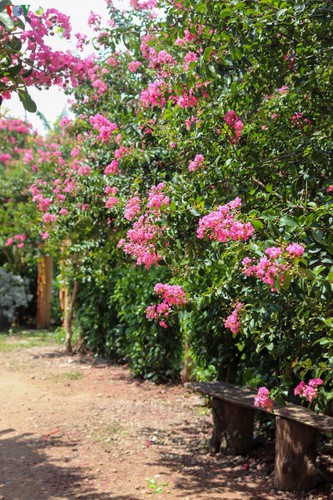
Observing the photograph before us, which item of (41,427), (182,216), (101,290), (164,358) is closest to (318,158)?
(182,216)

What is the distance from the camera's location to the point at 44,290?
503 inches

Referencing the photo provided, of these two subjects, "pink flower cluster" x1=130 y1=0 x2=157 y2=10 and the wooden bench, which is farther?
"pink flower cluster" x1=130 y1=0 x2=157 y2=10

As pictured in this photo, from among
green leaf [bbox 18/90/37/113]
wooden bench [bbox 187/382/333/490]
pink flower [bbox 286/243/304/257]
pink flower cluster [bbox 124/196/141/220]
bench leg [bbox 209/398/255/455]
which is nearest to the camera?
pink flower [bbox 286/243/304/257]

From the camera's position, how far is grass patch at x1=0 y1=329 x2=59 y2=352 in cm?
1041

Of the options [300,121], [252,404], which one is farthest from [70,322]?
[300,121]

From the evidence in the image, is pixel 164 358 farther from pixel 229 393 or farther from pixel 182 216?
pixel 182 216

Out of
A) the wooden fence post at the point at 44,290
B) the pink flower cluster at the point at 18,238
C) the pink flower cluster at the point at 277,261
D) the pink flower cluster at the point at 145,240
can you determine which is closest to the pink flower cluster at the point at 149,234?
the pink flower cluster at the point at 145,240

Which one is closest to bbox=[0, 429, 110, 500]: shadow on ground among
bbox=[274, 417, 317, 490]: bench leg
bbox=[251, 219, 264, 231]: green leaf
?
bbox=[274, 417, 317, 490]: bench leg

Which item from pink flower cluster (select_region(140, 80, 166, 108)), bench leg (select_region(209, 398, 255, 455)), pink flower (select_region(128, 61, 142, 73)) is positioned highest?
pink flower (select_region(128, 61, 142, 73))

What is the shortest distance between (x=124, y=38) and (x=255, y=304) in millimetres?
3575

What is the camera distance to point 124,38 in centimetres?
590

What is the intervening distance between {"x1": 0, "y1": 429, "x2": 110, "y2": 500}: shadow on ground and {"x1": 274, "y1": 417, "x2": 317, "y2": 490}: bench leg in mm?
1250

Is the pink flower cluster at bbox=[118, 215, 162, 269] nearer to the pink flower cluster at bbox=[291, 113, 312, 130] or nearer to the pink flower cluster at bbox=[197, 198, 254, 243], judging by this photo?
the pink flower cluster at bbox=[197, 198, 254, 243]

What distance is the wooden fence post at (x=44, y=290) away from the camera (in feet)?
42.0
